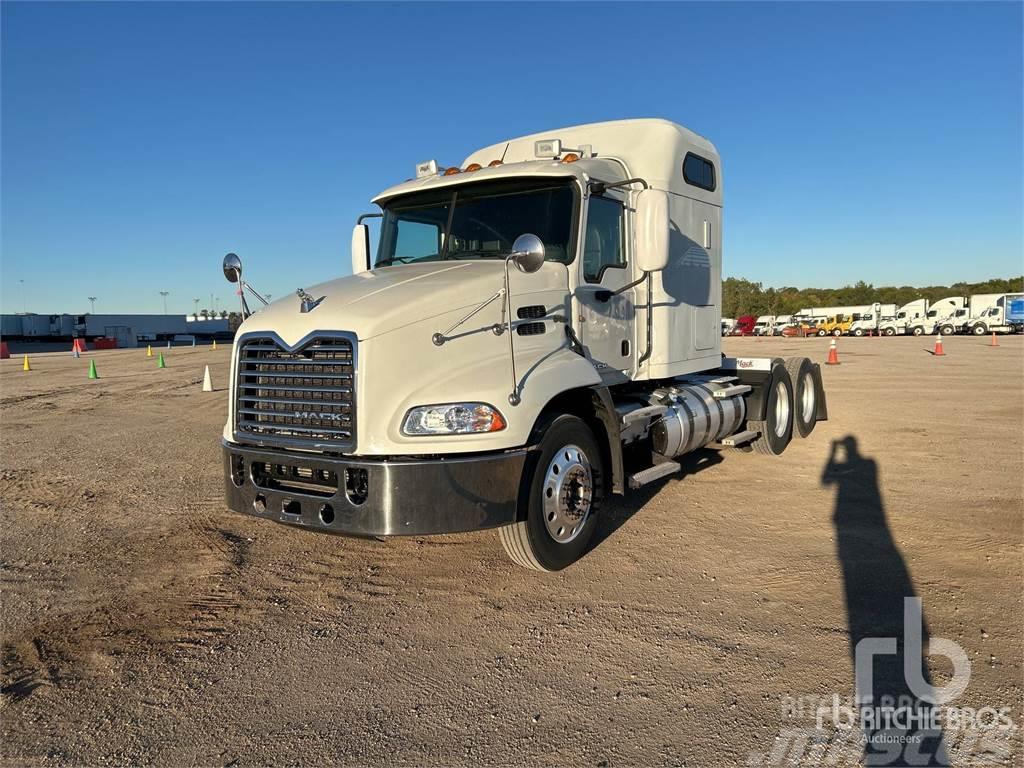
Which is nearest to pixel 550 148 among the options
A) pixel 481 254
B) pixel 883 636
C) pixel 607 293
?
pixel 481 254

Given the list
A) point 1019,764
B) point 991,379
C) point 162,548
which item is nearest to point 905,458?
point 1019,764

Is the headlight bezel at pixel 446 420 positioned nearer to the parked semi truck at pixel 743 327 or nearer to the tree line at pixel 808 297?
the parked semi truck at pixel 743 327

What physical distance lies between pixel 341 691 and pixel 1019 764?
9.27 feet

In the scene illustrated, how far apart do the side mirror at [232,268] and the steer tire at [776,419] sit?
6104 mm

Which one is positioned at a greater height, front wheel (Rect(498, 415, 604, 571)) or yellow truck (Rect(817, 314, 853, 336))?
yellow truck (Rect(817, 314, 853, 336))

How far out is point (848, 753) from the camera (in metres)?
2.71

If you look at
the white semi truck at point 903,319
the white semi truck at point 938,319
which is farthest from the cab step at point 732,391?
the white semi truck at point 903,319

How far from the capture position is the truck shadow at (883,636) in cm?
275

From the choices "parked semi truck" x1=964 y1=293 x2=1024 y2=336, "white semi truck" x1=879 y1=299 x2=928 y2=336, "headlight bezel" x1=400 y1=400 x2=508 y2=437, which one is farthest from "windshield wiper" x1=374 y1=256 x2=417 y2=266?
"white semi truck" x1=879 y1=299 x2=928 y2=336

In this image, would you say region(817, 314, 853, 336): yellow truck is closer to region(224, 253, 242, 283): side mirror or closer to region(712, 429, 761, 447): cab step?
region(712, 429, 761, 447): cab step

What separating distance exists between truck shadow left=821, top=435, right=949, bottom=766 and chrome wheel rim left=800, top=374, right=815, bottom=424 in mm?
3842

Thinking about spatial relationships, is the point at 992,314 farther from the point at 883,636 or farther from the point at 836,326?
the point at 883,636

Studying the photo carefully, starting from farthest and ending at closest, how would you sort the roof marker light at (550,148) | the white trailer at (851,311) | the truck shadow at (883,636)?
the white trailer at (851,311)
the roof marker light at (550,148)
the truck shadow at (883,636)

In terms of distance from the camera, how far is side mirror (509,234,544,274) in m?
4.18
